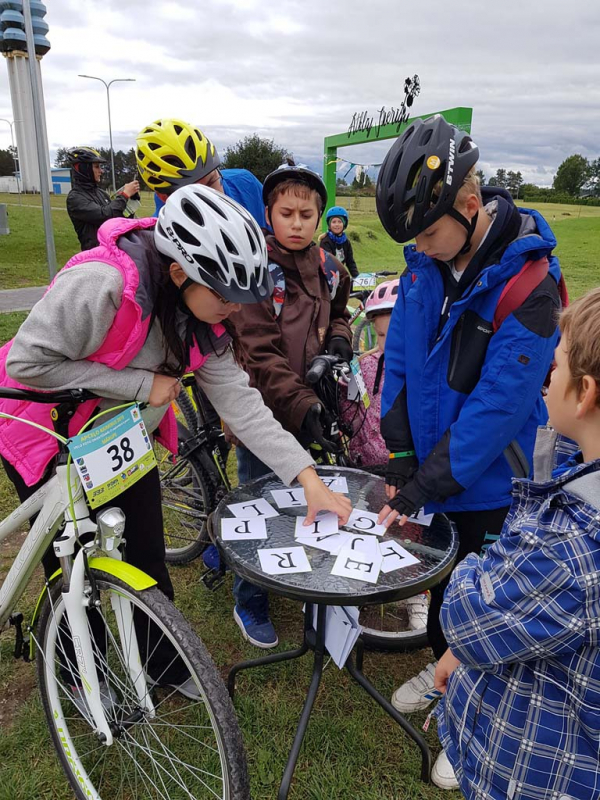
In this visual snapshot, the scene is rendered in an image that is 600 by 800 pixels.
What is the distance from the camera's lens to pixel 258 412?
2.03 m

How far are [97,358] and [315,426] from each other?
0.98 metres

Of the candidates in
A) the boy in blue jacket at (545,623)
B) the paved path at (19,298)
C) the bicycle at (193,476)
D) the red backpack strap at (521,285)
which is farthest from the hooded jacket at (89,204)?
the boy in blue jacket at (545,623)

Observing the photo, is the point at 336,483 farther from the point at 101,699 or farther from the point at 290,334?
the point at 101,699

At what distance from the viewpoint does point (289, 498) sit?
212 cm

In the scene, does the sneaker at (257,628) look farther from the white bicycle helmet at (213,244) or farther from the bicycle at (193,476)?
the white bicycle helmet at (213,244)

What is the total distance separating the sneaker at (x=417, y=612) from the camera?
9.25ft

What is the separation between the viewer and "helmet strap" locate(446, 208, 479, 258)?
1.76 m

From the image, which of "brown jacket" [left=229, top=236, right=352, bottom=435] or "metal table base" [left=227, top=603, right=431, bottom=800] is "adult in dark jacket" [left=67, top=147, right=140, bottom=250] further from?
"metal table base" [left=227, top=603, right=431, bottom=800]

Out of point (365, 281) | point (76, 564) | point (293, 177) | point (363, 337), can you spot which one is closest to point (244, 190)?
point (293, 177)

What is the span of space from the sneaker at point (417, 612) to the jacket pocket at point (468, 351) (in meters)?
1.45

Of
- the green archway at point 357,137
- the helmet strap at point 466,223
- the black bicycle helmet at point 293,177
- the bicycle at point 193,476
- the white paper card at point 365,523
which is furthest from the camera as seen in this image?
the green archway at point 357,137

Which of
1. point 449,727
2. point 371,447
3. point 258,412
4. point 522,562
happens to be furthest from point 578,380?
point 371,447

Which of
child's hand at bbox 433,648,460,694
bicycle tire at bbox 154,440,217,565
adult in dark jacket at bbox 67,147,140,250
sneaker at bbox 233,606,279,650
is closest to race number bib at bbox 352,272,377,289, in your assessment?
adult in dark jacket at bbox 67,147,140,250

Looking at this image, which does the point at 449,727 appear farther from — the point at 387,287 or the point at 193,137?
the point at 193,137
